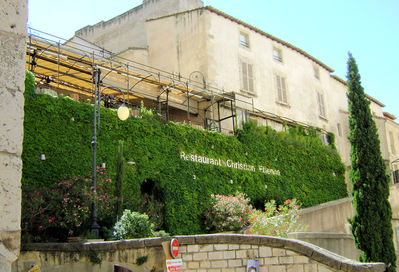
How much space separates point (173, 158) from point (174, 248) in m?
9.51

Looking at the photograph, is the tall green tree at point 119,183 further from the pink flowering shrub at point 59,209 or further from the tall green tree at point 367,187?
the tall green tree at point 367,187

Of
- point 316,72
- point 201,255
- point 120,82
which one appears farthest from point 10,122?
point 316,72

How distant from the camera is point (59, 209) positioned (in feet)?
40.8

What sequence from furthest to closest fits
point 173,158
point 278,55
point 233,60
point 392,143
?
point 392,143, point 278,55, point 233,60, point 173,158

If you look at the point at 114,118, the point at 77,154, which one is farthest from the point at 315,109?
the point at 77,154

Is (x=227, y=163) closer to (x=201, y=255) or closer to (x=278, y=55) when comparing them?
(x=278, y=55)

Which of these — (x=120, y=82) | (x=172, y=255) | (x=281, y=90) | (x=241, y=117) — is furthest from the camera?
(x=281, y=90)

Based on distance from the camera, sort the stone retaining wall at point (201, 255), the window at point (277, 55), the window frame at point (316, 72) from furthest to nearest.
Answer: the window frame at point (316, 72)
the window at point (277, 55)
the stone retaining wall at point (201, 255)

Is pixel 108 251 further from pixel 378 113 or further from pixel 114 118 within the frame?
pixel 378 113

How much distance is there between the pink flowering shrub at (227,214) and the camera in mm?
16608

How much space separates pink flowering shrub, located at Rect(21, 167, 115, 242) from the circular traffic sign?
4456 millimetres

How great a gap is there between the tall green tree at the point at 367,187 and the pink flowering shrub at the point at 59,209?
8050mm

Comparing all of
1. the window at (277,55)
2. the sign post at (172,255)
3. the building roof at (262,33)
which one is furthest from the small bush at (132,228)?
the window at (277,55)

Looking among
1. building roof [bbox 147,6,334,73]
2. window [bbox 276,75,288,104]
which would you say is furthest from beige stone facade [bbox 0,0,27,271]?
window [bbox 276,75,288,104]
